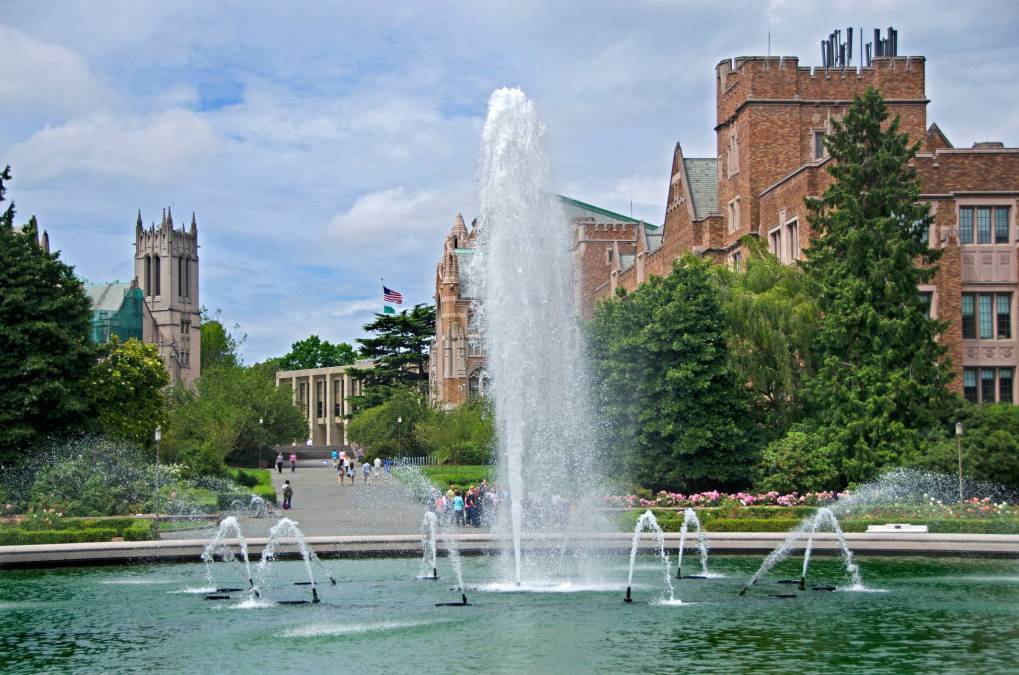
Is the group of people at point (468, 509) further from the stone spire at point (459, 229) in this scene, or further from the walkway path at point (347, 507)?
the stone spire at point (459, 229)

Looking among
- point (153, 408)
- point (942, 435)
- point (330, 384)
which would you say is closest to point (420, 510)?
point (153, 408)

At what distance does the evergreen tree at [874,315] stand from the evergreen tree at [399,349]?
6367 centimetres

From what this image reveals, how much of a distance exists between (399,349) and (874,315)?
70.9 meters

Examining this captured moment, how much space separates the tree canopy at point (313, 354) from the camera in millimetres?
171375

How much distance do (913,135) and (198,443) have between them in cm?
3336

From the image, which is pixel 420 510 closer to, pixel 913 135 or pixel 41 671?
pixel 913 135

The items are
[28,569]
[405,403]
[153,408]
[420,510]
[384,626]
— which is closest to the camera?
[384,626]

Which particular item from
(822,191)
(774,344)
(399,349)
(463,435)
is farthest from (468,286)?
(774,344)

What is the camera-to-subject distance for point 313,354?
17250cm

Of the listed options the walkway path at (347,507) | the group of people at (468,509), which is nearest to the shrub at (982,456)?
the group of people at (468,509)

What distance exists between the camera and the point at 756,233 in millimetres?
52000

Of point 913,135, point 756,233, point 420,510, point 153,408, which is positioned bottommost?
point 420,510

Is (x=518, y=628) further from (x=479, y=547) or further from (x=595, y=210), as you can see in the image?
(x=595, y=210)

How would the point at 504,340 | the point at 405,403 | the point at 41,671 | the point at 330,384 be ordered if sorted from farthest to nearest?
1. the point at 330,384
2. the point at 405,403
3. the point at 504,340
4. the point at 41,671
